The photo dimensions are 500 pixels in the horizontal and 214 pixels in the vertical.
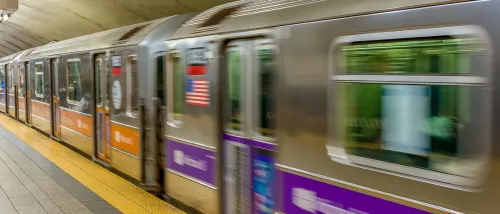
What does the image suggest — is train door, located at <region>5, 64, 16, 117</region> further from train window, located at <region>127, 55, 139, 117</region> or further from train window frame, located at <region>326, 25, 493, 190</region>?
train window frame, located at <region>326, 25, 493, 190</region>

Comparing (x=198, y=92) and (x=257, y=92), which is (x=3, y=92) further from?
(x=257, y=92)

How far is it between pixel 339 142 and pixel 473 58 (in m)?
1.08

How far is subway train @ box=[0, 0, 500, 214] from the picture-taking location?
259 cm

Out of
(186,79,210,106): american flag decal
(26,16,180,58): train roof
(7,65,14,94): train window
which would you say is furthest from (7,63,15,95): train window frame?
(186,79,210,106): american flag decal

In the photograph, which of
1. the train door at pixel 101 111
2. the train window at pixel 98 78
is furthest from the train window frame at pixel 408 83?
the train window at pixel 98 78

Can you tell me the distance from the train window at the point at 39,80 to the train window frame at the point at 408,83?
36.3 ft

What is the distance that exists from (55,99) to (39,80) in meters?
1.96

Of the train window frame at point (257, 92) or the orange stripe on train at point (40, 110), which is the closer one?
the train window frame at point (257, 92)

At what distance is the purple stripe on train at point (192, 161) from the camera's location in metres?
5.24

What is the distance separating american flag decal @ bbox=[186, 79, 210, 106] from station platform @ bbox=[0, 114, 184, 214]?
4.07 ft

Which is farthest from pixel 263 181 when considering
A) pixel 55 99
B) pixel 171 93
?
pixel 55 99

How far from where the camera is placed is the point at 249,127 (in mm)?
4535

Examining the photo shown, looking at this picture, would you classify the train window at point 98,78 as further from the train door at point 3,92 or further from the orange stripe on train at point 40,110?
the train door at point 3,92

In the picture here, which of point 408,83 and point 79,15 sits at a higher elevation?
point 79,15
